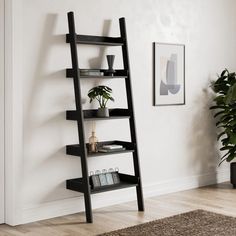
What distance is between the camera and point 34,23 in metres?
4.73

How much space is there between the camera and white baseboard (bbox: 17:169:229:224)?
4814mm

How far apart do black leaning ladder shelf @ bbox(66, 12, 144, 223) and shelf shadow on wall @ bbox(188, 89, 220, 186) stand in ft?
3.83

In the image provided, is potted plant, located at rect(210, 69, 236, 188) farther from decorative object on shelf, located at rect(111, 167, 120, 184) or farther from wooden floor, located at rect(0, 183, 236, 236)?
decorative object on shelf, located at rect(111, 167, 120, 184)

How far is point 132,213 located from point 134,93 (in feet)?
4.46

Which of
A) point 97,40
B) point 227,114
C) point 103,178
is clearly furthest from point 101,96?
point 227,114

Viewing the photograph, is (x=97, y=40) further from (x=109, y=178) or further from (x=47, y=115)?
(x=109, y=178)

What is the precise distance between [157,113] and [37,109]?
1.65 metres

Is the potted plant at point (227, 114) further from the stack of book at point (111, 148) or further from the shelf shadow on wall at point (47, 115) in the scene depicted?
the shelf shadow on wall at point (47, 115)

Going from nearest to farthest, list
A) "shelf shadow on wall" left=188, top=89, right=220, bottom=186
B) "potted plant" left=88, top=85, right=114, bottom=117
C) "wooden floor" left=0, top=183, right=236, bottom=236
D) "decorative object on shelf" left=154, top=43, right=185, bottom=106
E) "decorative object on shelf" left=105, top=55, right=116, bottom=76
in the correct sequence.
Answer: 1. "wooden floor" left=0, top=183, right=236, bottom=236
2. "potted plant" left=88, top=85, right=114, bottom=117
3. "decorative object on shelf" left=105, top=55, right=116, bottom=76
4. "decorative object on shelf" left=154, top=43, right=185, bottom=106
5. "shelf shadow on wall" left=188, top=89, right=220, bottom=186

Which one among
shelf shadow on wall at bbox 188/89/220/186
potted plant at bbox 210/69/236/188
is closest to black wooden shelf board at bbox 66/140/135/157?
shelf shadow on wall at bbox 188/89/220/186

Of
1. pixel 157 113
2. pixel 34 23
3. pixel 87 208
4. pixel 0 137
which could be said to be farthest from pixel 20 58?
pixel 157 113

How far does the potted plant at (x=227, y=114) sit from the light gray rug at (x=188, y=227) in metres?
1.44

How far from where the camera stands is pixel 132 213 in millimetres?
5051

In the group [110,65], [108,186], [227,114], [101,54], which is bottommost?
[108,186]
